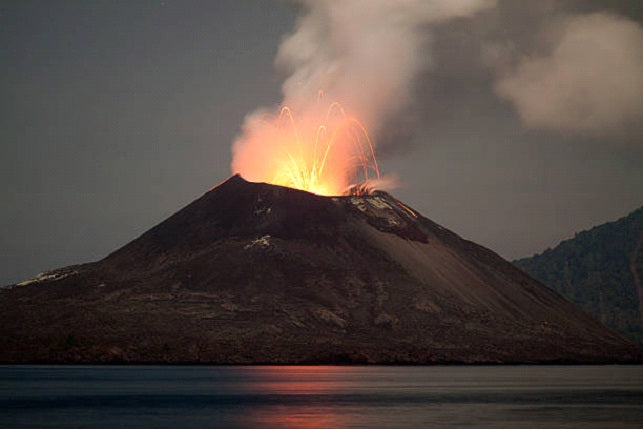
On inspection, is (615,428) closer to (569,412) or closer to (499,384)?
(569,412)

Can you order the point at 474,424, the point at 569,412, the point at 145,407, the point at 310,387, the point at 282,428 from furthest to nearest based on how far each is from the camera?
the point at 310,387 < the point at 145,407 < the point at 569,412 < the point at 474,424 < the point at 282,428

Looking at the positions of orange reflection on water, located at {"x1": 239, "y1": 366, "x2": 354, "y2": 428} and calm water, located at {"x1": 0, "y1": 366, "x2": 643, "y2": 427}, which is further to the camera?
calm water, located at {"x1": 0, "y1": 366, "x2": 643, "y2": 427}

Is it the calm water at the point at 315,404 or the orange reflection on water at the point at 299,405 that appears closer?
the orange reflection on water at the point at 299,405

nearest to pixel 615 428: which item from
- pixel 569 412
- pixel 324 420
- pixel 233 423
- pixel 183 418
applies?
pixel 569 412

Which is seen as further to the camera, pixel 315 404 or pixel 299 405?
pixel 315 404

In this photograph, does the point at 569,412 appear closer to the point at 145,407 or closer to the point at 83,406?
the point at 145,407

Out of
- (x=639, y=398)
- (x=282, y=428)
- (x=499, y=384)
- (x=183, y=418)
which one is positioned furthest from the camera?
(x=499, y=384)

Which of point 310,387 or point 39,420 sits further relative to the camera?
point 310,387
